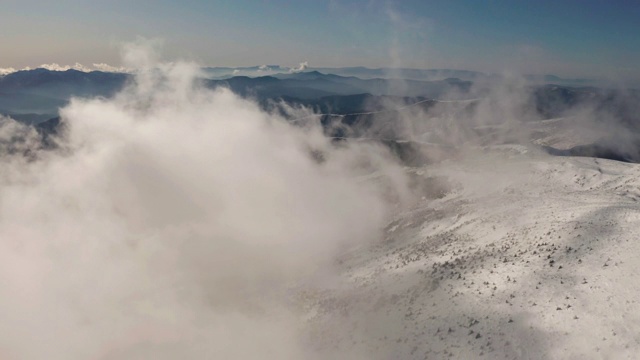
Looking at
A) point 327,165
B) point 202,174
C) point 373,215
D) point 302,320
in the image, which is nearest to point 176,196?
point 202,174

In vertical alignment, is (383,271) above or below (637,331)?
below

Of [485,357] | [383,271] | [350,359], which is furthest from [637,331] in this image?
[383,271]

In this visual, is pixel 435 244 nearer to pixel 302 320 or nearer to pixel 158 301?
pixel 302 320

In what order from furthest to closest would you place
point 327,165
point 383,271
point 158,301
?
point 327,165 < point 158,301 < point 383,271

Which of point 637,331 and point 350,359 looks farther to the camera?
point 350,359

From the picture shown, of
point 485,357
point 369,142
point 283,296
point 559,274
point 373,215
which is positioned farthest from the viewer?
point 369,142

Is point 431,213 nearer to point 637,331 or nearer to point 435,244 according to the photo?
point 435,244

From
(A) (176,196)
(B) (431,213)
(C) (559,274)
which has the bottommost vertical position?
(A) (176,196)
